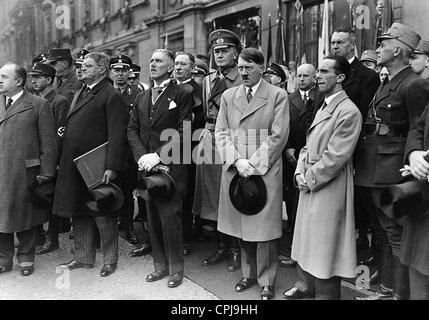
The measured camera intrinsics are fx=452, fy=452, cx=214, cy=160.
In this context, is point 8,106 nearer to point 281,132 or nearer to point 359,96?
point 281,132

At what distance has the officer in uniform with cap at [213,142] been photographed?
15.2ft

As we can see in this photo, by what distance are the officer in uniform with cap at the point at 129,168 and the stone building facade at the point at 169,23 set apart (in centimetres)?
452

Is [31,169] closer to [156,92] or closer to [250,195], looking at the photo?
[156,92]

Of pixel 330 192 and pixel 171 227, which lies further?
pixel 171 227

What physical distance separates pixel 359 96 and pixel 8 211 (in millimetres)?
3599

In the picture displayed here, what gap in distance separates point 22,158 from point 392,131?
3512mm

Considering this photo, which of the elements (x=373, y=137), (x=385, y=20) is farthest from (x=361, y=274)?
(x=385, y=20)

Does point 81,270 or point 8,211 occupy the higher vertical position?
point 8,211

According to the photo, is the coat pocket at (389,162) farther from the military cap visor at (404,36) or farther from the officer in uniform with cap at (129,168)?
the officer in uniform with cap at (129,168)

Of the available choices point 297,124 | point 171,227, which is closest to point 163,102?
point 171,227

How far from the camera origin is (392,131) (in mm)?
3604

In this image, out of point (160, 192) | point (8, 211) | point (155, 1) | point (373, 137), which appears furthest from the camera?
point (155, 1)

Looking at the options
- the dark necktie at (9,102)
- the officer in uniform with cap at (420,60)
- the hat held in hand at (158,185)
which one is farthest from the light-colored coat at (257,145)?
the dark necktie at (9,102)

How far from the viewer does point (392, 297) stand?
147 inches
